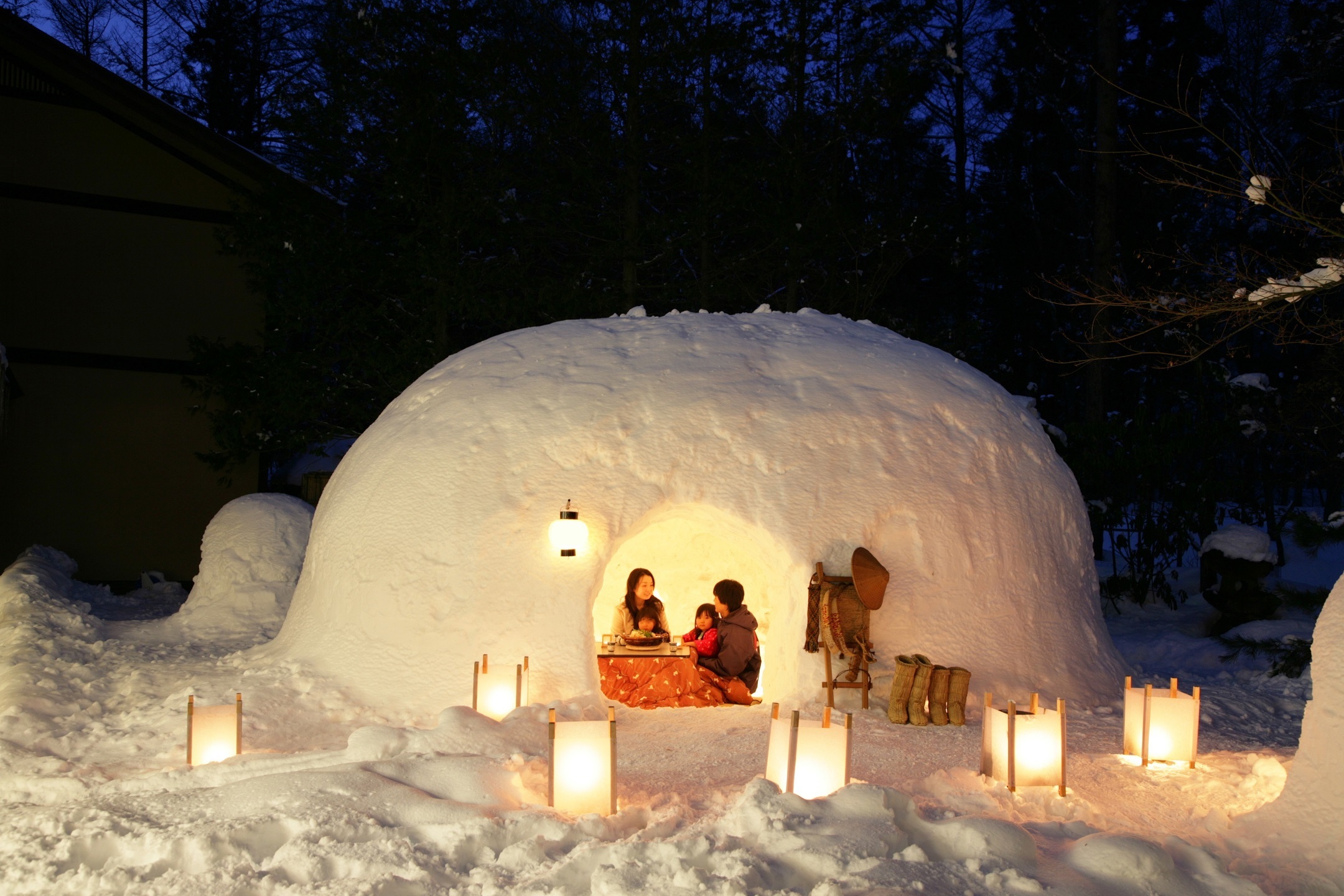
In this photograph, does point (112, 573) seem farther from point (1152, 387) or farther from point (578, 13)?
point (1152, 387)

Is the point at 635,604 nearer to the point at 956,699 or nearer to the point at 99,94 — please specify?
the point at 956,699

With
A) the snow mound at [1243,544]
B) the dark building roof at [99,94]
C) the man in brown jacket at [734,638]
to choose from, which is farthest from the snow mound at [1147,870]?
the dark building roof at [99,94]

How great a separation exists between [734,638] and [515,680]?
186 cm

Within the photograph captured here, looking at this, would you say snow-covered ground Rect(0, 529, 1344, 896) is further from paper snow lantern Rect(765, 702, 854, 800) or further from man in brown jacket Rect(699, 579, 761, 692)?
man in brown jacket Rect(699, 579, 761, 692)

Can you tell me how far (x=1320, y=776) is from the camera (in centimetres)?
417

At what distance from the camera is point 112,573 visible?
12.9 meters

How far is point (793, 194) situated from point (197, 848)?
38.4 feet

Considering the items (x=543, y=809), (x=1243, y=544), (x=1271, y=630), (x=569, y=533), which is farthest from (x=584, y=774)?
(x=1243, y=544)

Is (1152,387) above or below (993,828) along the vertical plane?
above

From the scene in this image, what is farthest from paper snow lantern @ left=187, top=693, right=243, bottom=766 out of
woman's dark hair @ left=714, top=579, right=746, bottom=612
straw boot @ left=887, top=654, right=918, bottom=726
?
straw boot @ left=887, top=654, right=918, bottom=726

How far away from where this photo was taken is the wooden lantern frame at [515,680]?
5.94 m

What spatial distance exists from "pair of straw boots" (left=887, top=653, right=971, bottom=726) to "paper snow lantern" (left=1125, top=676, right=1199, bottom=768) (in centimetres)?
99

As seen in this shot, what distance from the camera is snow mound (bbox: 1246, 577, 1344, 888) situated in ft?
13.3

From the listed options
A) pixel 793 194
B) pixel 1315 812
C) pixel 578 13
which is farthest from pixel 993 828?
pixel 578 13
